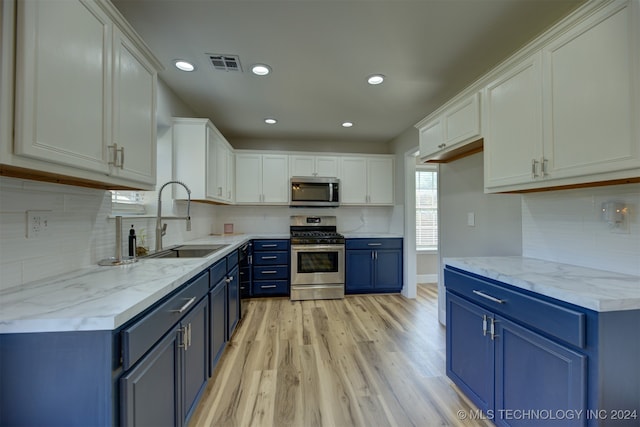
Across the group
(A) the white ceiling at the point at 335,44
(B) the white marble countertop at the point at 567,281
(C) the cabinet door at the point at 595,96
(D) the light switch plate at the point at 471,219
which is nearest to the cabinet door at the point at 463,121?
(A) the white ceiling at the point at 335,44

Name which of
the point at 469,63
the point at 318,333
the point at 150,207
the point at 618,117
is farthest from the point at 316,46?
the point at 318,333

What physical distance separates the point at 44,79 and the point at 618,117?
2.27m

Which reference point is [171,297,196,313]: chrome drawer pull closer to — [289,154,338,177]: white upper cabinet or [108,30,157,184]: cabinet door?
[108,30,157,184]: cabinet door

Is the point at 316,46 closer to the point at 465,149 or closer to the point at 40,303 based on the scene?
the point at 465,149

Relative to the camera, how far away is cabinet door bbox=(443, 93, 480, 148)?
193cm

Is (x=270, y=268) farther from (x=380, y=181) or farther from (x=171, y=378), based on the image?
(x=171, y=378)

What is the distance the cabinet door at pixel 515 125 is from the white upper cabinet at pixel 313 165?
248cm

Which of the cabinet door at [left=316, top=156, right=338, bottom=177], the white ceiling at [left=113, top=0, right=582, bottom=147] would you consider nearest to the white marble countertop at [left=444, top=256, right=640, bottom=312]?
the white ceiling at [left=113, top=0, right=582, bottom=147]

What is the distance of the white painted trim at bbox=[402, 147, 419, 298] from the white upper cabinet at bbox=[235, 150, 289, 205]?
1.79 metres

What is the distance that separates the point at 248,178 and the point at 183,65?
6.27 feet

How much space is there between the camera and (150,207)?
7.77 feet

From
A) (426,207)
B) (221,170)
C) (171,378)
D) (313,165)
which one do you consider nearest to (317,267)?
(313,165)

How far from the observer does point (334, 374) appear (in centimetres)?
199

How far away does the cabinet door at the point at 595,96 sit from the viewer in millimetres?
1100
